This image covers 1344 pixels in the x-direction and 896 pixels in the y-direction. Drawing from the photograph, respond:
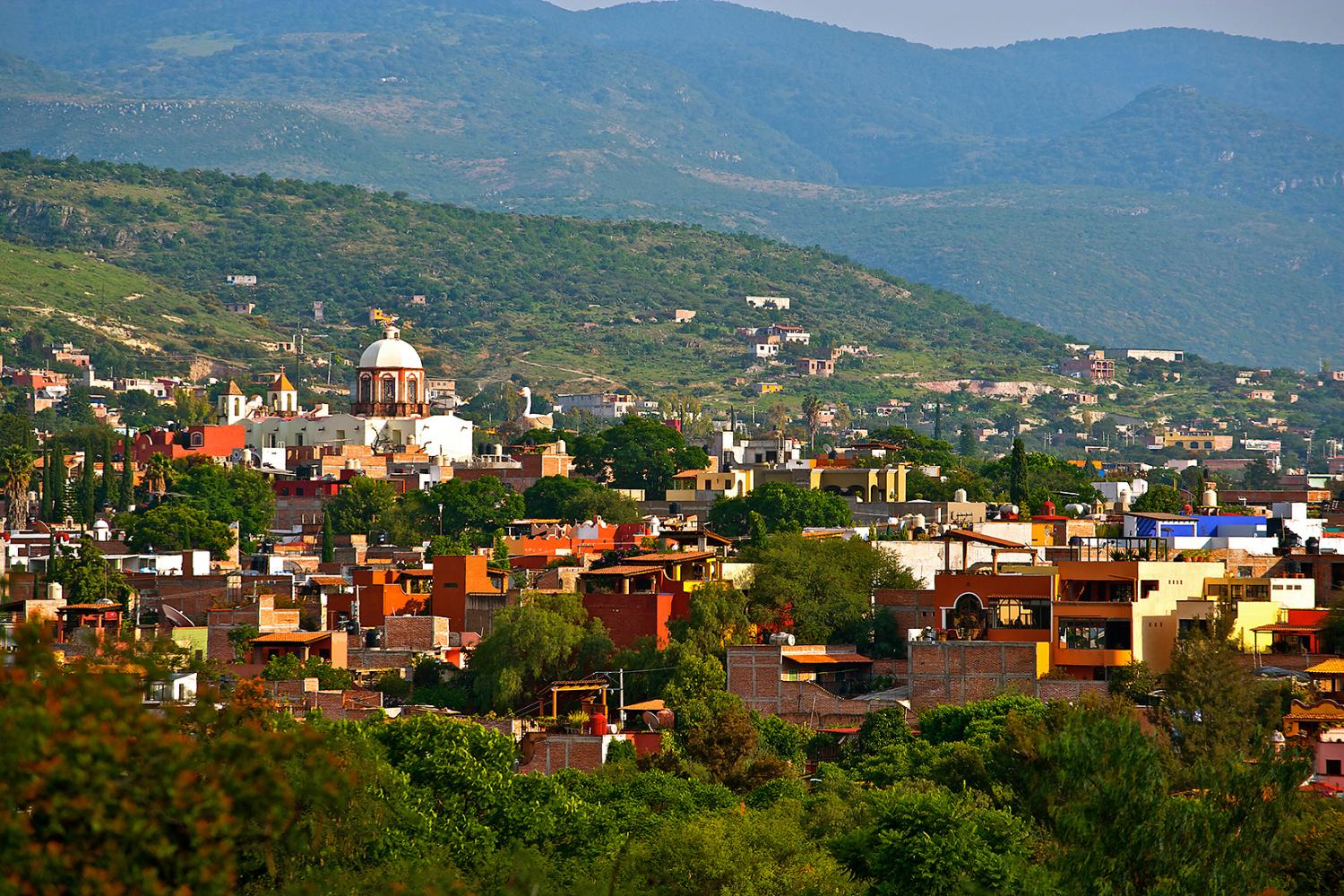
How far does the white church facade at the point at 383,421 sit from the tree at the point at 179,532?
90.2ft

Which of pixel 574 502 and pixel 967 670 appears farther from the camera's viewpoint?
pixel 574 502

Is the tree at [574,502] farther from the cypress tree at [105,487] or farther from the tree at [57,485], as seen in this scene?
the tree at [57,485]

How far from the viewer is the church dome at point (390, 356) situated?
109 meters

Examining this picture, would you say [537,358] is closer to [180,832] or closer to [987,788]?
[987,788]

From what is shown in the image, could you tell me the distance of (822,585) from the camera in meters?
52.8

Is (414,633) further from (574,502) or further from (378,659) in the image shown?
(574,502)

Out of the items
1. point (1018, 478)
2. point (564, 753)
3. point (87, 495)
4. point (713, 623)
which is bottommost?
point (564, 753)

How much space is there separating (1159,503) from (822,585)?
24.5 meters

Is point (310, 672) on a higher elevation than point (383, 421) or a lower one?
lower

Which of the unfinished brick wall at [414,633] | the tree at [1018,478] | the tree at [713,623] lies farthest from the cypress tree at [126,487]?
the tree at [713,623]

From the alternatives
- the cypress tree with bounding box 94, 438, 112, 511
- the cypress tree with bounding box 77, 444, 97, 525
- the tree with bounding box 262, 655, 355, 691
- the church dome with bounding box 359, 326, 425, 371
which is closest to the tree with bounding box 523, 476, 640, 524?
the cypress tree with bounding box 77, 444, 97, 525

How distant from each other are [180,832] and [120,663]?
2.04 m

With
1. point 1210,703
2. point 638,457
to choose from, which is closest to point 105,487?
point 638,457

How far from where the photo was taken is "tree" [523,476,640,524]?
7881 centimetres
